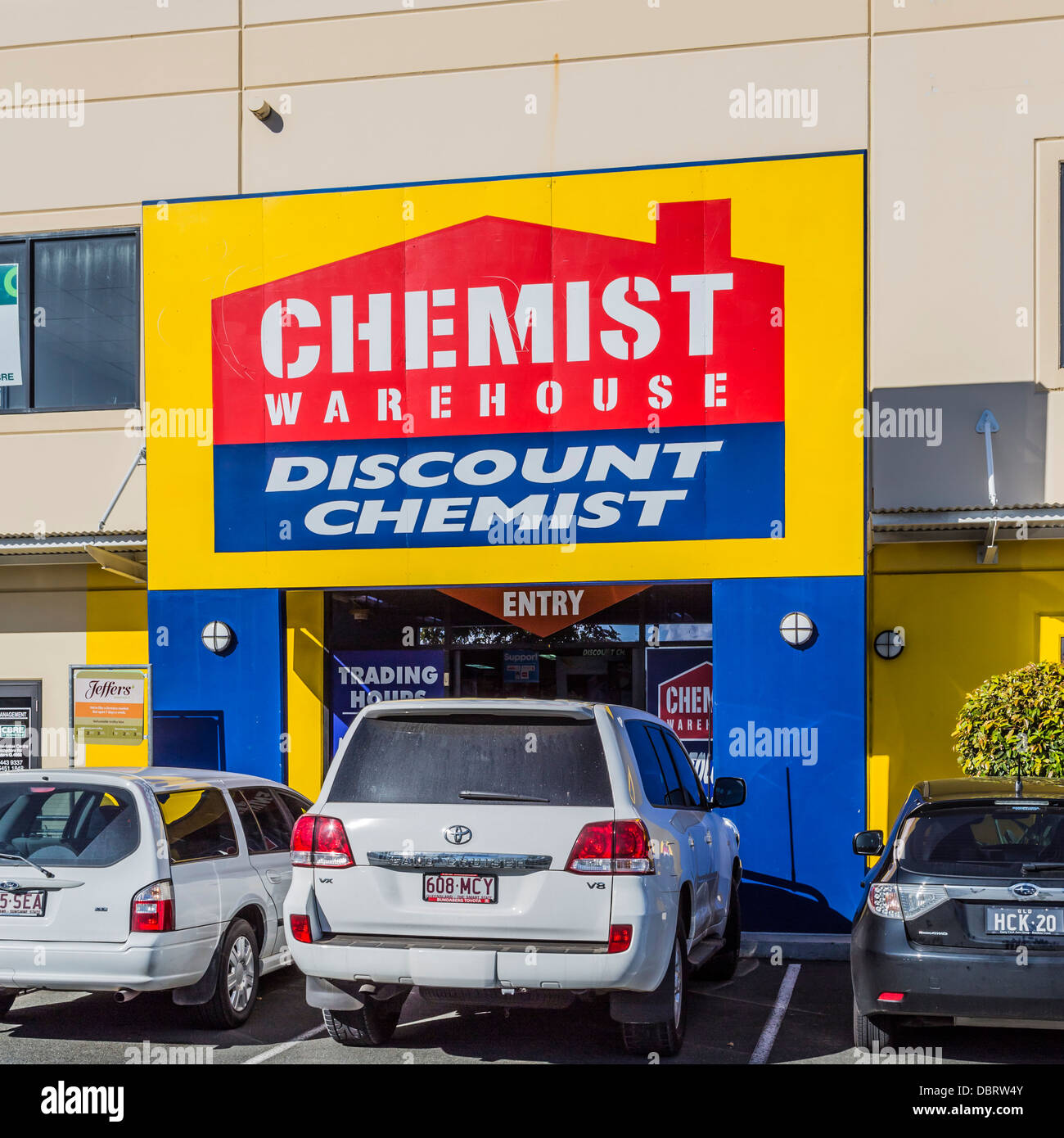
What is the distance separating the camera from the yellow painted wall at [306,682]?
12.9 m

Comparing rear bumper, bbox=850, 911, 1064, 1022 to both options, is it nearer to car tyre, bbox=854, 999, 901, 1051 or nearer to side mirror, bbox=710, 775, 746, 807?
car tyre, bbox=854, 999, 901, 1051

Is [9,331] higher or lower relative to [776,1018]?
higher

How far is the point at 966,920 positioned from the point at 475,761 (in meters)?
2.57

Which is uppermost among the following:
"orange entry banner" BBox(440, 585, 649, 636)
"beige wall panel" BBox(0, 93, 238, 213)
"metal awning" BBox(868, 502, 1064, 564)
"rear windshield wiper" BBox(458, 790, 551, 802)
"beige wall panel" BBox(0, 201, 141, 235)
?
"beige wall panel" BBox(0, 93, 238, 213)

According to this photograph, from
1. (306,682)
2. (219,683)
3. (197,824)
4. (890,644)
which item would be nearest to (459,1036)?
(197,824)

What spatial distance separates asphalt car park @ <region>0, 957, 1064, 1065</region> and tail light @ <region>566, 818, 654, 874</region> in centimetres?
126

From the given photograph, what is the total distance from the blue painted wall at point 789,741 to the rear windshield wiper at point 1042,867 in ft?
13.7

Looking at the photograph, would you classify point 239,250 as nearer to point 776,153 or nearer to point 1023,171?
point 776,153

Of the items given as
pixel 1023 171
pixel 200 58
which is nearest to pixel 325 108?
pixel 200 58

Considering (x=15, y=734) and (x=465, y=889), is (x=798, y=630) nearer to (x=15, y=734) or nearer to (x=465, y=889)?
(x=465, y=889)

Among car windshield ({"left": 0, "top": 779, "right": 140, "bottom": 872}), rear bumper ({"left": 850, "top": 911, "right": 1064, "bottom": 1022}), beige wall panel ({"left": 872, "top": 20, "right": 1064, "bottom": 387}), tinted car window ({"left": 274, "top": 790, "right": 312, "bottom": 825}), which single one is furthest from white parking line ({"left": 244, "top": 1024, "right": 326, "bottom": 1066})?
beige wall panel ({"left": 872, "top": 20, "right": 1064, "bottom": 387})

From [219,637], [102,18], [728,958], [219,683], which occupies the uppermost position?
[102,18]

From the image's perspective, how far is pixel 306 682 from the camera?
43.8ft

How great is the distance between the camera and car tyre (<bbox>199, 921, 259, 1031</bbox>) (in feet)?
23.8
